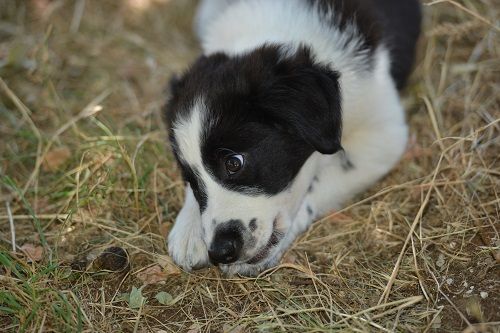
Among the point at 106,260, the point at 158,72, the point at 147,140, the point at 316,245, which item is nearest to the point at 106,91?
the point at 158,72

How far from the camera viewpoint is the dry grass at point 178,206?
2.70 meters

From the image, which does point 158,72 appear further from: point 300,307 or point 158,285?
point 300,307

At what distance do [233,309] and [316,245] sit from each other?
64 centimetres

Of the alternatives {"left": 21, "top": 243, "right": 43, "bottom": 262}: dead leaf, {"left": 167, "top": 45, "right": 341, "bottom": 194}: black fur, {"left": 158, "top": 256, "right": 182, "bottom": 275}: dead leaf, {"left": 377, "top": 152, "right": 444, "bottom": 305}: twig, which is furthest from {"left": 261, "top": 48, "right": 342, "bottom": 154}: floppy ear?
{"left": 21, "top": 243, "right": 43, "bottom": 262}: dead leaf

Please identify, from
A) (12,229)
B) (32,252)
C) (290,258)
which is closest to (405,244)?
(290,258)

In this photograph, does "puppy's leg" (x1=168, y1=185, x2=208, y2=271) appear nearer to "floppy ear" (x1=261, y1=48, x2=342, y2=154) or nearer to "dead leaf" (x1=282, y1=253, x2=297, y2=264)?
"dead leaf" (x1=282, y1=253, x2=297, y2=264)

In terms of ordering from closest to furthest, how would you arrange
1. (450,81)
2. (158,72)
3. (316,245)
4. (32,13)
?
(316,245) → (450,81) → (158,72) → (32,13)

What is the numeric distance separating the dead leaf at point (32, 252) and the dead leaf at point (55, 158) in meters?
0.67

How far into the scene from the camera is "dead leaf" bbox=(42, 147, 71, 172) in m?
3.77

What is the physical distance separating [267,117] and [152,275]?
1001mm

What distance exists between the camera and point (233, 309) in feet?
9.16

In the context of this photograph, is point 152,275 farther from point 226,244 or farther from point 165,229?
point 226,244

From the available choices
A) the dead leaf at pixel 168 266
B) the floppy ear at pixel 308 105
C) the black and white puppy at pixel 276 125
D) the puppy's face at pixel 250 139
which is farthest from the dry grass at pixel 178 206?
the floppy ear at pixel 308 105

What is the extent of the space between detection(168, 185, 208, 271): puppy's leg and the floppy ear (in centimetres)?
74
